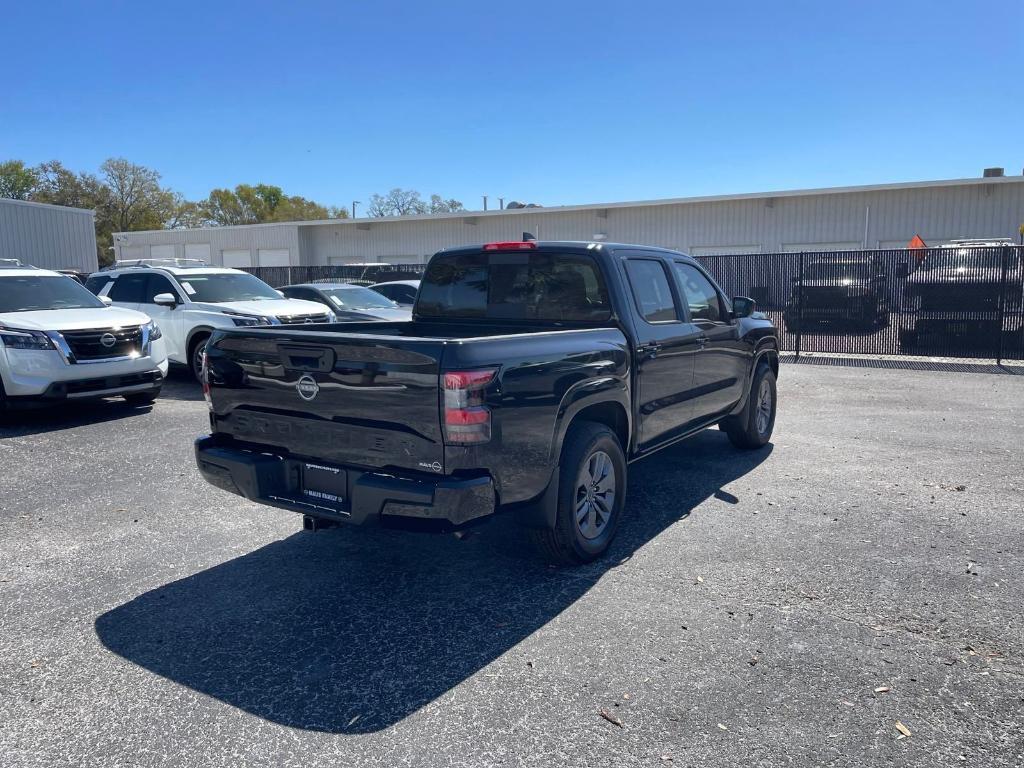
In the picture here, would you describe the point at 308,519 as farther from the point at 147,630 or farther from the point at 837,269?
the point at 837,269

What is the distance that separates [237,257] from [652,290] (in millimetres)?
36960

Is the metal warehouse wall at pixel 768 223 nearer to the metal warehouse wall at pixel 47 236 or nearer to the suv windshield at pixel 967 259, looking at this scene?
the metal warehouse wall at pixel 47 236

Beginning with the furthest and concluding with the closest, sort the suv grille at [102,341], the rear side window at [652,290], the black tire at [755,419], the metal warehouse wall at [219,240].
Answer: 1. the metal warehouse wall at [219,240]
2. the suv grille at [102,341]
3. the black tire at [755,419]
4. the rear side window at [652,290]

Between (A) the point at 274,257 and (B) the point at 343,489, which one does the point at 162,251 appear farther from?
(B) the point at 343,489

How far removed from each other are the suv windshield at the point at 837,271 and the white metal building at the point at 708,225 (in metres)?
12.3

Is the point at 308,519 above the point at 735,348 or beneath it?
beneath

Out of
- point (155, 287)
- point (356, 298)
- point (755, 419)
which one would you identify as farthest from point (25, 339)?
point (755, 419)

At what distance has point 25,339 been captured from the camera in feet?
28.3

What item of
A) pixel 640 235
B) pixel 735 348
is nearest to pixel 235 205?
pixel 640 235

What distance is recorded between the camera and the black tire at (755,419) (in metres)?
7.35

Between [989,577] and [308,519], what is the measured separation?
3840 millimetres

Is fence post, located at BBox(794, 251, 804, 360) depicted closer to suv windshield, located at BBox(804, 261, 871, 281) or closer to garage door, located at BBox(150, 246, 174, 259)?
suv windshield, located at BBox(804, 261, 871, 281)

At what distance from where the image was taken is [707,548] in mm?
4938

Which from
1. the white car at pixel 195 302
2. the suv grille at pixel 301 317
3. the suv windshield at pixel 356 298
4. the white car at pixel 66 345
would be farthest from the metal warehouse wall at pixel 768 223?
the white car at pixel 66 345
